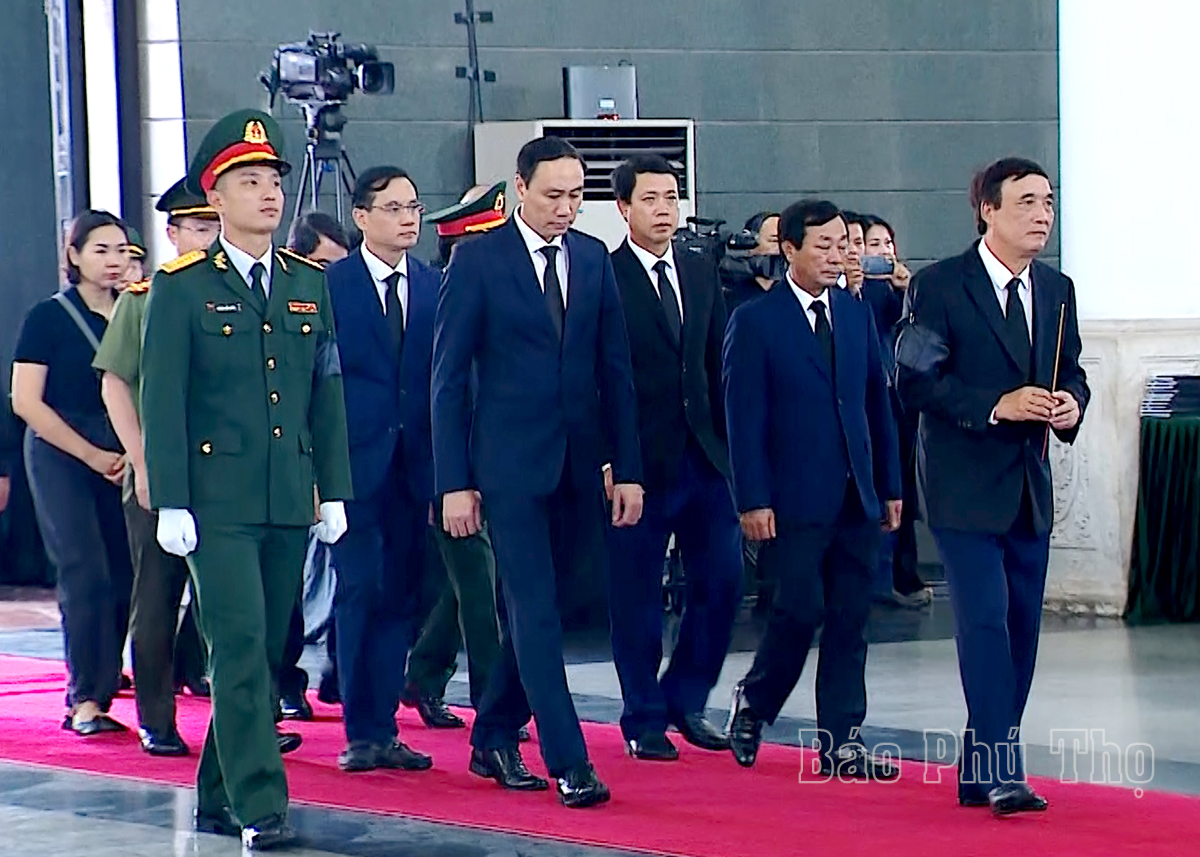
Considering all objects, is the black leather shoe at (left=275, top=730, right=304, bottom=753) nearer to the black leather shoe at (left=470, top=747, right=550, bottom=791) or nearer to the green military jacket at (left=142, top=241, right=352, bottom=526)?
the black leather shoe at (left=470, top=747, right=550, bottom=791)

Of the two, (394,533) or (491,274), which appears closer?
(491,274)

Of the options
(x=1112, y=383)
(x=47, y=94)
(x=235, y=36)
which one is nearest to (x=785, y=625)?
(x=1112, y=383)

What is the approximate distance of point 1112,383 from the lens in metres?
9.62

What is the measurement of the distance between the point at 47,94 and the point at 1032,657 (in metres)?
6.82

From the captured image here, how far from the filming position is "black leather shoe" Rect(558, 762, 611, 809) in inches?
216

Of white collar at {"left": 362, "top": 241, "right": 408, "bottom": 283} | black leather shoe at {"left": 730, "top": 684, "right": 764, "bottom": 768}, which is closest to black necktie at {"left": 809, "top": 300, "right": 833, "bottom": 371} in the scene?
black leather shoe at {"left": 730, "top": 684, "right": 764, "bottom": 768}

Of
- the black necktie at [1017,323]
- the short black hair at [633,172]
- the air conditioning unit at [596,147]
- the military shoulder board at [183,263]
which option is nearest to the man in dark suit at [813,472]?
the short black hair at [633,172]

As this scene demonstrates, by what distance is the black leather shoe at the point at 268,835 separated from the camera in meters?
5.12

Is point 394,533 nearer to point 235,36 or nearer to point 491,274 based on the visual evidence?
point 491,274

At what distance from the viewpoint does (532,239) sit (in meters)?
5.77

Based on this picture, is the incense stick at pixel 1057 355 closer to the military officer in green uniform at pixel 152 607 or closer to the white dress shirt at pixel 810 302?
the white dress shirt at pixel 810 302

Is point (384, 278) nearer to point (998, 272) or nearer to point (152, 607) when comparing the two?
point (152, 607)

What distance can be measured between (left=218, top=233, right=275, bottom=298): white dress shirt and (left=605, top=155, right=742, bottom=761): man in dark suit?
144cm

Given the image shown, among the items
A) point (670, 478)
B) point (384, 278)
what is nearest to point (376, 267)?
point (384, 278)
